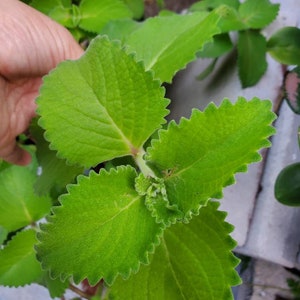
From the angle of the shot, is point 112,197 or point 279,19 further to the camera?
point 279,19

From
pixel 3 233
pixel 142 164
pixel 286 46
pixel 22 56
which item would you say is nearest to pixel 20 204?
pixel 3 233

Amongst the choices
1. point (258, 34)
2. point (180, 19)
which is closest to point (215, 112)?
point (180, 19)

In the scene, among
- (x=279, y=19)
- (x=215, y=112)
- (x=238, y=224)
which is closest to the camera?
(x=215, y=112)

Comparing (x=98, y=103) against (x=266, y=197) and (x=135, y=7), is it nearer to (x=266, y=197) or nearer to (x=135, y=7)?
(x=266, y=197)

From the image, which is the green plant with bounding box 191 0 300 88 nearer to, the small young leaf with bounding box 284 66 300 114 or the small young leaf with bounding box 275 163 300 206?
the small young leaf with bounding box 284 66 300 114

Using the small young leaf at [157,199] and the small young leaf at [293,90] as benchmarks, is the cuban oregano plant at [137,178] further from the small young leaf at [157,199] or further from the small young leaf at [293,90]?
the small young leaf at [293,90]

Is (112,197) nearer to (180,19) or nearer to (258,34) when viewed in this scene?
(180,19)
